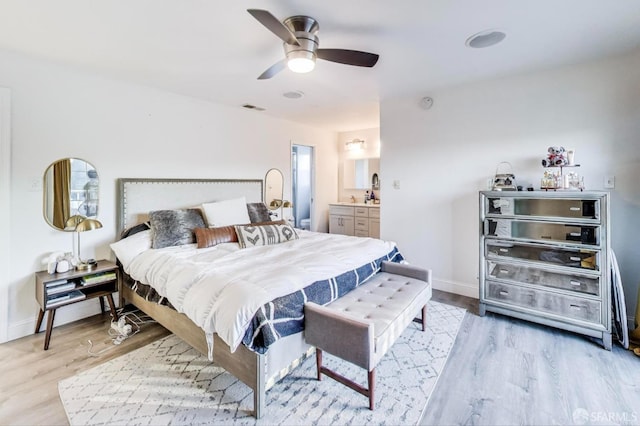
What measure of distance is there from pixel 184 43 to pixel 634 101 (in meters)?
3.79

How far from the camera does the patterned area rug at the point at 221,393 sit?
5.57 feet

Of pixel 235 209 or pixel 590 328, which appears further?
pixel 235 209

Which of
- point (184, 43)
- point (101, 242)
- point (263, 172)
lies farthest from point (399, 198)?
point (101, 242)

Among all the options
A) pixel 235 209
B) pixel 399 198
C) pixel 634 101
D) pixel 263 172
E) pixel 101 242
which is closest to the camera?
pixel 634 101

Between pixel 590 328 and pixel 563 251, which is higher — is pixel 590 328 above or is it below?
below

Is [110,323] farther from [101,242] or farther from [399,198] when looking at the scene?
[399,198]

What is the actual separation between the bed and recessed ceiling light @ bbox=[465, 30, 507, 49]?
6.11 feet

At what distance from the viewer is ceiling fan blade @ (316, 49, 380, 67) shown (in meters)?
2.08

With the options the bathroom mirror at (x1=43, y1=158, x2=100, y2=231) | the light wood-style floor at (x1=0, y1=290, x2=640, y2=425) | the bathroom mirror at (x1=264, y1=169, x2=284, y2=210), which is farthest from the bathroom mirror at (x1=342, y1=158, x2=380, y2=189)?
the bathroom mirror at (x1=43, y1=158, x2=100, y2=231)

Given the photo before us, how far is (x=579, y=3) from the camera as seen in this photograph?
1.85m

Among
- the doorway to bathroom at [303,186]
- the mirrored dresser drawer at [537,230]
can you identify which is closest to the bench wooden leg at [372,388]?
the mirrored dresser drawer at [537,230]

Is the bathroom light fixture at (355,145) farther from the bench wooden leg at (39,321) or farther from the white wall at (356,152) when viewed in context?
the bench wooden leg at (39,321)

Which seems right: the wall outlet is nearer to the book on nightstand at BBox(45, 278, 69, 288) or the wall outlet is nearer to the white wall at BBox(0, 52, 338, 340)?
the white wall at BBox(0, 52, 338, 340)

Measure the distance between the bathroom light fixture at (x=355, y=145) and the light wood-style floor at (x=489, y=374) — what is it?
3876 millimetres
